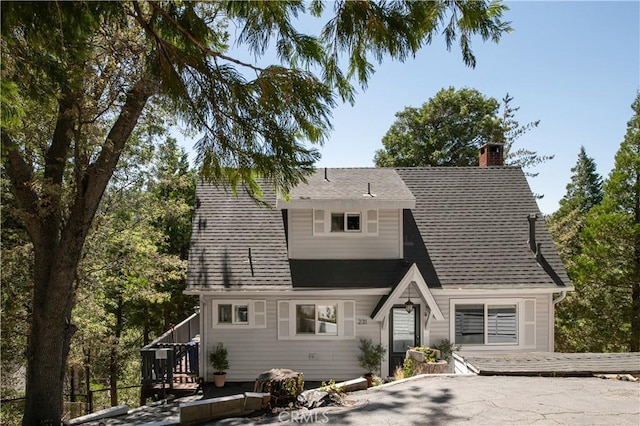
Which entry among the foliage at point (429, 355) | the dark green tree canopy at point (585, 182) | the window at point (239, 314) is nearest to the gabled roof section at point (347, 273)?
the window at point (239, 314)

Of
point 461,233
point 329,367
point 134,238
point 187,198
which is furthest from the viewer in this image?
point 187,198

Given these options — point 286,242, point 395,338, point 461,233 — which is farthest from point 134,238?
point 461,233

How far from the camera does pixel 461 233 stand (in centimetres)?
1469

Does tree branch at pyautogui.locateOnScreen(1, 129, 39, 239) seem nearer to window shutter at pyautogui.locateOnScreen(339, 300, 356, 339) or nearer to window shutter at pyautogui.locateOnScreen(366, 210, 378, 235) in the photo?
window shutter at pyautogui.locateOnScreen(339, 300, 356, 339)

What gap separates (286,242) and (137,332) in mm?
18072

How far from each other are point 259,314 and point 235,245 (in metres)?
2.54

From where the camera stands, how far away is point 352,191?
13906 millimetres

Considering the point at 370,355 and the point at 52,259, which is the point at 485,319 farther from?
the point at 52,259

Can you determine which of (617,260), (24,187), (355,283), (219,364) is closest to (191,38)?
(24,187)

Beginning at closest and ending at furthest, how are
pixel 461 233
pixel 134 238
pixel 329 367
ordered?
1. pixel 329 367
2. pixel 461 233
3. pixel 134 238

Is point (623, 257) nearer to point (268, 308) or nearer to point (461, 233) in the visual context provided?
point (461, 233)

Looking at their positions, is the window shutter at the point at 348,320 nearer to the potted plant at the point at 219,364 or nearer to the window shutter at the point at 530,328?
the potted plant at the point at 219,364

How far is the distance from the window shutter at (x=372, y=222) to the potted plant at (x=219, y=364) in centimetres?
563

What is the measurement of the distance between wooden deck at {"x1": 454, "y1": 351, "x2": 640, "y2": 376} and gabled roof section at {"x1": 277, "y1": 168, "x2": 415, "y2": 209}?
16.7 feet
